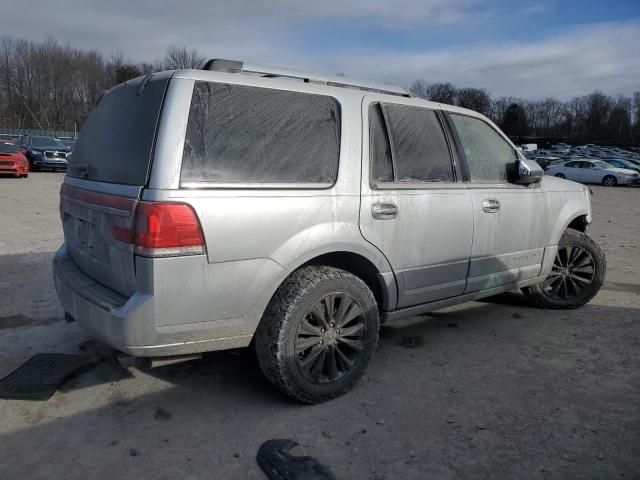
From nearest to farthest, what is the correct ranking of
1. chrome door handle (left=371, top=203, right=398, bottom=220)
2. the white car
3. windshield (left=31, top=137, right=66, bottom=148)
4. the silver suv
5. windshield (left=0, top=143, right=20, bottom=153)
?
the silver suv, chrome door handle (left=371, top=203, right=398, bottom=220), windshield (left=0, top=143, right=20, bottom=153), windshield (left=31, top=137, right=66, bottom=148), the white car

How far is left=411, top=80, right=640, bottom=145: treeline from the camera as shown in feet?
314

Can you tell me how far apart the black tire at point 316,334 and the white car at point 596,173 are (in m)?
29.2

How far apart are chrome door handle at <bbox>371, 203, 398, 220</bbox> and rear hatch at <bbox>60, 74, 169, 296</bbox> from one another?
4.68ft

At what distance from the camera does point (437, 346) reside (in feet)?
13.9

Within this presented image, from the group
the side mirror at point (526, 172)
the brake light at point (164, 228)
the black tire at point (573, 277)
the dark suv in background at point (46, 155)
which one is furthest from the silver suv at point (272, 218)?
the dark suv in background at point (46, 155)

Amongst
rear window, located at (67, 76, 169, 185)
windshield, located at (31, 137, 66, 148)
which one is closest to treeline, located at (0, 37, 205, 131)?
windshield, located at (31, 137, 66, 148)

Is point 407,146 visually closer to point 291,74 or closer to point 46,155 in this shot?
point 291,74

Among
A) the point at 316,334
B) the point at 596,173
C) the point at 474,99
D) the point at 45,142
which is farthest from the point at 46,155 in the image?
the point at 474,99

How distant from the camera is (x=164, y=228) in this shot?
8.40 ft

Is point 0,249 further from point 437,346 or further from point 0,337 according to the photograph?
point 437,346

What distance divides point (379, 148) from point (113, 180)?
5.52ft

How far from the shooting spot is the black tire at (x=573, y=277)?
5.14 m

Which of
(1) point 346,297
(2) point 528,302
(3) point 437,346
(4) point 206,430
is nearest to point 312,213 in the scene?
(1) point 346,297

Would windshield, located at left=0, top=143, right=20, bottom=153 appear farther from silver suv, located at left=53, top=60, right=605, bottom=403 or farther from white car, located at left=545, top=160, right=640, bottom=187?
white car, located at left=545, top=160, right=640, bottom=187
